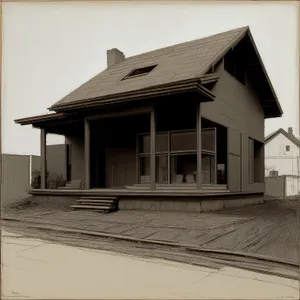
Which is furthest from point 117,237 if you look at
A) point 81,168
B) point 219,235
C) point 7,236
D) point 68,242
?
point 81,168

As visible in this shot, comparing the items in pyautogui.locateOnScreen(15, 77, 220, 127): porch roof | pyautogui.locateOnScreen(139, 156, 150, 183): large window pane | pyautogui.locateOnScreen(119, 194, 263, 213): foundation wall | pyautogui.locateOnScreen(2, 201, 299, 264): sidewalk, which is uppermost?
pyautogui.locateOnScreen(15, 77, 220, 127): porch roof

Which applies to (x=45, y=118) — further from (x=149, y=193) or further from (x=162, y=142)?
(x=149, y=193)

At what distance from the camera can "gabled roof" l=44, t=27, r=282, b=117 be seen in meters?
10.3

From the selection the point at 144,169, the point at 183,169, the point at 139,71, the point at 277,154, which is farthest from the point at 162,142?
the point at 277,154

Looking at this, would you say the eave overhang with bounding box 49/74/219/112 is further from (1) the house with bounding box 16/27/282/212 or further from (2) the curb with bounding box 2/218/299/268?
(2) the curb with bounding box 2/218/299/268

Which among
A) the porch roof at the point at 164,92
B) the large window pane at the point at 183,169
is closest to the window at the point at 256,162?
the large window pane at the point at 183,169

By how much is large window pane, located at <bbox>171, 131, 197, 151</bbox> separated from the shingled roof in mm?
2136

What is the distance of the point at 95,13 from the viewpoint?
4.97 m

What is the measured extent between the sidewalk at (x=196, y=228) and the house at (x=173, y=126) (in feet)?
4.26

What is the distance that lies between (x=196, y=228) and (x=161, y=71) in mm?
6201

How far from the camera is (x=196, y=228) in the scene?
22.9 feet

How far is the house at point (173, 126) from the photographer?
32.8 ft

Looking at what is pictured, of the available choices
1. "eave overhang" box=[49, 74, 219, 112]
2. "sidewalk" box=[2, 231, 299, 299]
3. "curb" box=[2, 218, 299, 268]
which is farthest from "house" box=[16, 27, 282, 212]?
"sidewalk" box=[2, 231, 299, 299]

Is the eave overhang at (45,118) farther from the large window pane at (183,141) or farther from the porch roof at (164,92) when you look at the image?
the large window pane at (183,141)
